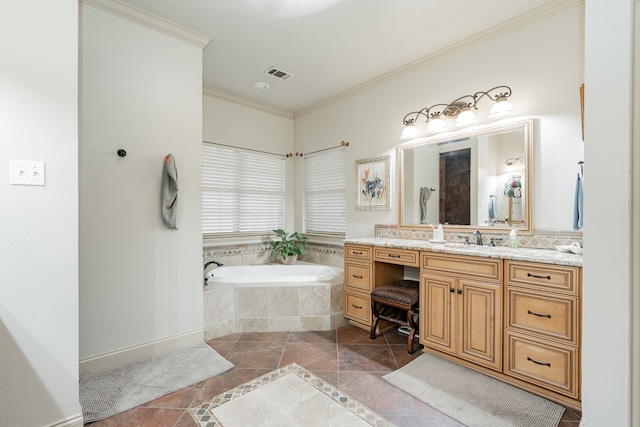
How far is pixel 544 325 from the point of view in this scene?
1.79m

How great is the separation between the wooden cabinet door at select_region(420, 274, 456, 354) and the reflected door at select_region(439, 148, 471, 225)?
716mm

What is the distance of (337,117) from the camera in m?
3.87

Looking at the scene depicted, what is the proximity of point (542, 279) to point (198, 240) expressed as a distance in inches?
105

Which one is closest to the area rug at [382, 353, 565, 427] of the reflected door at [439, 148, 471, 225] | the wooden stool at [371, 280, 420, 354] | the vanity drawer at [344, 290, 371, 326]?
the wooden stool at [371, 280, 420, 354]

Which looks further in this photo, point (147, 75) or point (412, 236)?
point (412, 236)

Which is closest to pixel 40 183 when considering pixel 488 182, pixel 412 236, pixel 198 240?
pixel 198 240

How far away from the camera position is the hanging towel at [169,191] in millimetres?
2416

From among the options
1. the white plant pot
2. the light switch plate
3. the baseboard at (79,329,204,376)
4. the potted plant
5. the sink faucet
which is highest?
the light switch plate

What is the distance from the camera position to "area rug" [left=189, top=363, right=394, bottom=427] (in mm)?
1659

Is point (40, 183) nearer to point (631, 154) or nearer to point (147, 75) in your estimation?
point (147, 75)

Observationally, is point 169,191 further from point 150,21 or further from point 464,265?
point 464,265

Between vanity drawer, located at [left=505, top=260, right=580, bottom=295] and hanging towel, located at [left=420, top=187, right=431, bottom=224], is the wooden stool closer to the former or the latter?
hanging towel, located at [left=420, top=187, right=431, bottom=224]

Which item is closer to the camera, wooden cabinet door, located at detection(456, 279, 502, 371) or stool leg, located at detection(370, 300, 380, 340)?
wooden cabinet door, located at detection(456, 279, 502, 371)

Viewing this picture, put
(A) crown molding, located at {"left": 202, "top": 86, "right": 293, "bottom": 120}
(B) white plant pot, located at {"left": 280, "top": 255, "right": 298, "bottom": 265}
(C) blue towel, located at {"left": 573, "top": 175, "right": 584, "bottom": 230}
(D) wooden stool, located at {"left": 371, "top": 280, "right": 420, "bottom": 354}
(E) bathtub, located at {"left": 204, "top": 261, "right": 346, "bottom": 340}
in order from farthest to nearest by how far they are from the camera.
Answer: (B) white plant pot, located at {"left": 280, "top": 255, "right": 298, "bottom": 265} → (A) crown molding, located at {"left": 202, "top": 86, "right": 293, "bottom": 120} → (E) bathtub, located at {"left": 204, "top": 261, "right": 346, "bottom": 340} → (D) wooden stool, located at {"left": 371, "top": 280, "right": 420, "bottom": 354} → (C) blue towel, located at {"left": 573, "top": 175, "right": 584, "bottom": 230}
